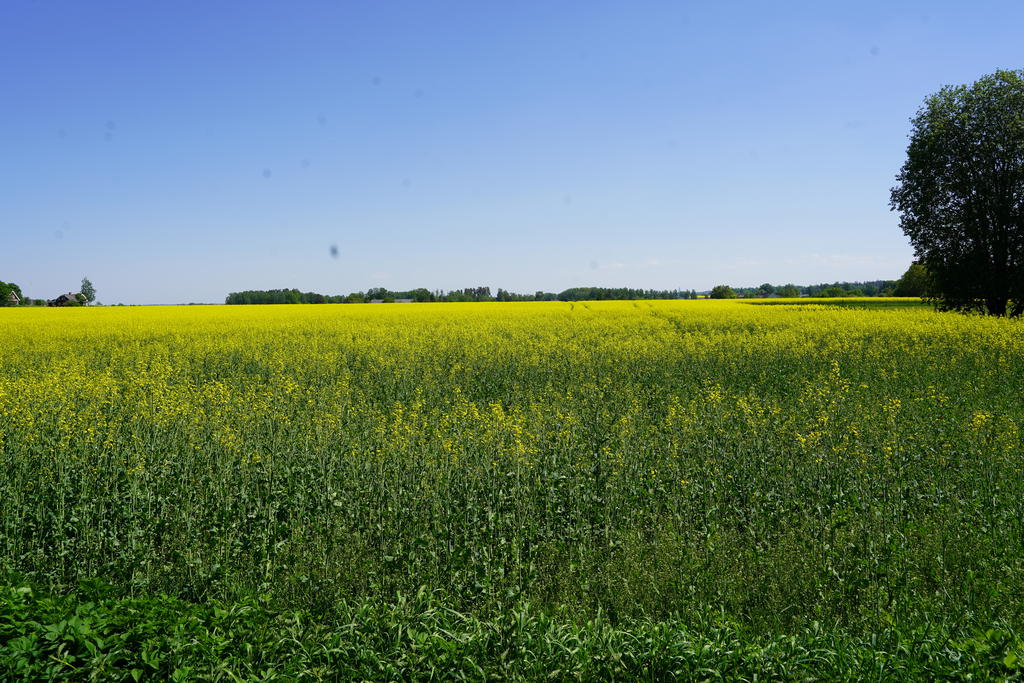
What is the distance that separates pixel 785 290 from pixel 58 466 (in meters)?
125

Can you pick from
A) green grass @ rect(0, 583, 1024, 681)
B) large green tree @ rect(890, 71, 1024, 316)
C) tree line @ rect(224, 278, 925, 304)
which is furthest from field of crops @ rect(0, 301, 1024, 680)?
tree line @ rect(224, 278, 925, 304)

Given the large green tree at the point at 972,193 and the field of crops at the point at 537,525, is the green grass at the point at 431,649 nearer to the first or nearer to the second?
the field of crops at the point at 537,525

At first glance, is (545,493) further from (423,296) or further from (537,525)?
(423,296)

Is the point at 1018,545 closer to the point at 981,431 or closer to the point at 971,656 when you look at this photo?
the point at 971,656

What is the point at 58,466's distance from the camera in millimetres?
7230

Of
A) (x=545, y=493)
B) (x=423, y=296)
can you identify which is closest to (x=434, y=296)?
(x=423, y=296)

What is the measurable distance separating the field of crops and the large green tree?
866 inches

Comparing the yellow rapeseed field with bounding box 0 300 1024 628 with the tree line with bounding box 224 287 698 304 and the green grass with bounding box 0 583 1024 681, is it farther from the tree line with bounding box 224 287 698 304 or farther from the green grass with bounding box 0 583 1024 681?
the tree line with bounding box 224 287 698 304

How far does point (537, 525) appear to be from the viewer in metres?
6.35

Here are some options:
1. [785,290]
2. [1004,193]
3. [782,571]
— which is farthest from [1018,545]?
[785,290]

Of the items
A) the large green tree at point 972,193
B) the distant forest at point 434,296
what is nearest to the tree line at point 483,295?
the distant forest at point 434,296

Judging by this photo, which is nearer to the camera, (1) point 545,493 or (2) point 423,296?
(1) point 545,493

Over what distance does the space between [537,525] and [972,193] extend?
113ft

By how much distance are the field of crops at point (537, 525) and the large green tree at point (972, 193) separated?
72.2 feet
